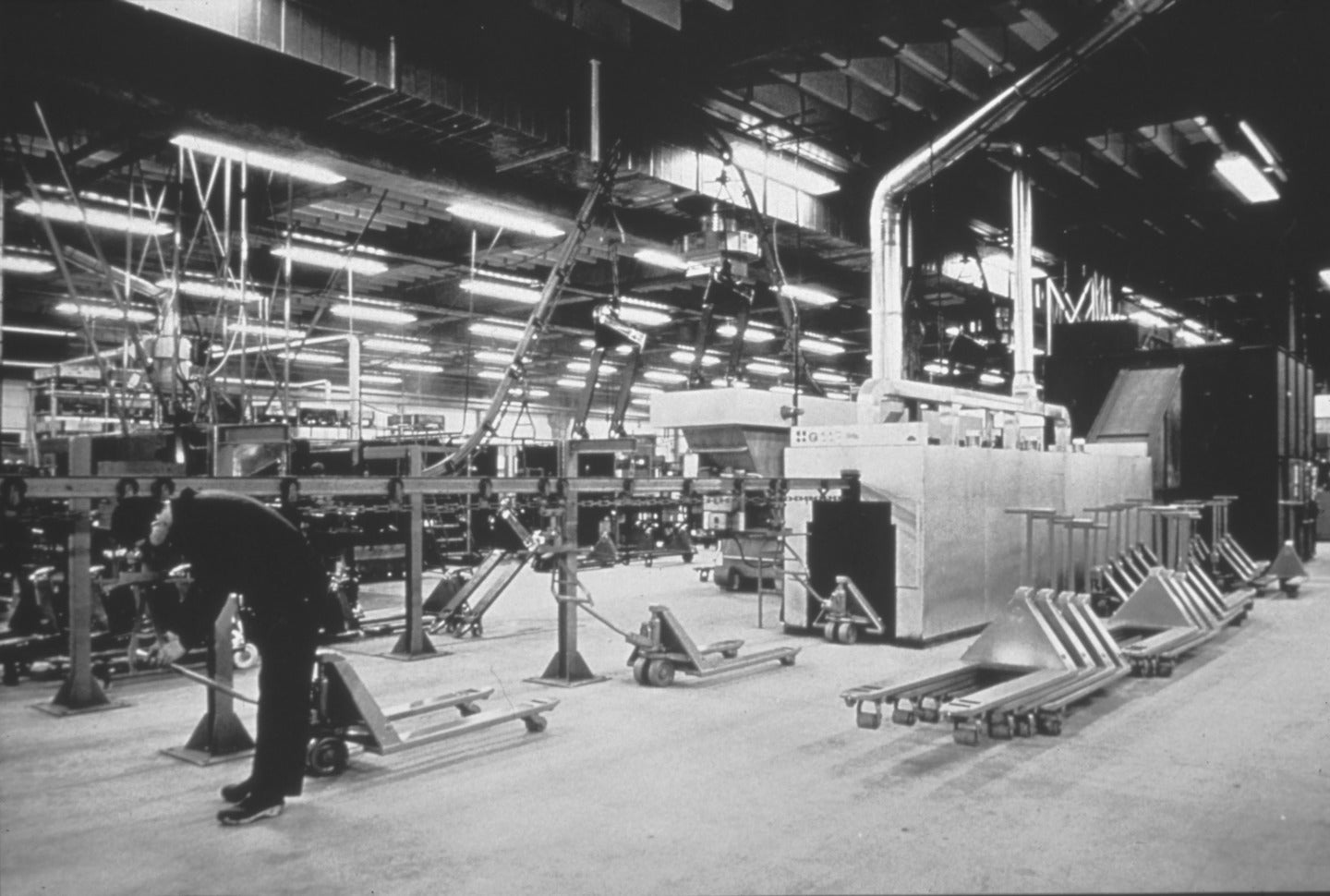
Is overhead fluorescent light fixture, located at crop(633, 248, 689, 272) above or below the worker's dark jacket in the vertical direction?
above

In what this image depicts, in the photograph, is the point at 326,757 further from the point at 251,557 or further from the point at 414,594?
the point at 414,594

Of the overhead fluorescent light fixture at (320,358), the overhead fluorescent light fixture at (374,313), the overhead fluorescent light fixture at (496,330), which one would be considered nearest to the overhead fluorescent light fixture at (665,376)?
the overhead fluorescent light fixture at (496,330)

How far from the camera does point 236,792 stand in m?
3.61

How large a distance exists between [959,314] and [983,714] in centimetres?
1492

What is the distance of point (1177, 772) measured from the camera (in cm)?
401

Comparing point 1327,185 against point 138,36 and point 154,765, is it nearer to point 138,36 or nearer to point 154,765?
point 138,36

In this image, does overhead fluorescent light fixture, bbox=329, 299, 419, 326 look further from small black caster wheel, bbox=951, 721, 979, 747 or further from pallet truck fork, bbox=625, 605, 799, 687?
small black caster wheel, bbox=951, 721, 979, 747

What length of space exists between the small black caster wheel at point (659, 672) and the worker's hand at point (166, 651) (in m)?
3.03

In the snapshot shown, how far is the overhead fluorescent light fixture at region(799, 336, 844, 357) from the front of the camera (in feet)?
66.2

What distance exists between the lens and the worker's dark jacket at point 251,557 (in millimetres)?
3457

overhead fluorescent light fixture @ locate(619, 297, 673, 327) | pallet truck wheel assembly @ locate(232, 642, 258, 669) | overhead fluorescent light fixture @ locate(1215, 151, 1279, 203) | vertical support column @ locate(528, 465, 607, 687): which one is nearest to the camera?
vertical support column @ locate(528, 465, 607, 687)

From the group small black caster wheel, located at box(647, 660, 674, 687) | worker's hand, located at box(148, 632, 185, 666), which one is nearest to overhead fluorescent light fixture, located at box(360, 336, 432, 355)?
worker's hand, located at box(148, 632, 185, 666)

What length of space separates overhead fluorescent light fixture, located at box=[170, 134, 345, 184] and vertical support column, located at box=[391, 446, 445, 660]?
248 centimetres

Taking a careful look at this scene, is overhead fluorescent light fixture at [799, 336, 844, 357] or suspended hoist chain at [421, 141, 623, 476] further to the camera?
overhead fluorescent light fixture at [799, 336, 844, 357]
